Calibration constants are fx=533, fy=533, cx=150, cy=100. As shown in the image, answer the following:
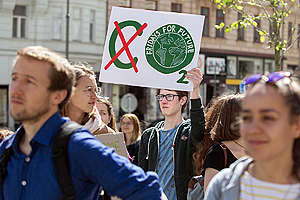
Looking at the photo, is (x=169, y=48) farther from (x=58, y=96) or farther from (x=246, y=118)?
(x=246, y=118)

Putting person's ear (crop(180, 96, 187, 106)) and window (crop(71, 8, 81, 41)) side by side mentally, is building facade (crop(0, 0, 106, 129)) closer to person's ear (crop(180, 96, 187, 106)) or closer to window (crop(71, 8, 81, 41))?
window (crop(71, 8, 81, 41))

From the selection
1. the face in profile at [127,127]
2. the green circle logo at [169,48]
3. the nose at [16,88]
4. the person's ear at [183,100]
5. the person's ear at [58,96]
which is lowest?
the face in profile at [127,127]

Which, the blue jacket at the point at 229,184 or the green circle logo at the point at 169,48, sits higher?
the green circle logo at the point at 169,48

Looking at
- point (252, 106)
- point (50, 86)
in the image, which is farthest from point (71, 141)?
point (252, 106)

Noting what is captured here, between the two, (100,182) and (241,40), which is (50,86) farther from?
(241,40)

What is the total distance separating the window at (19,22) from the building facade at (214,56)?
4.73m

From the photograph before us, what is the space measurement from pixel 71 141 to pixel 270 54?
33.3 meters

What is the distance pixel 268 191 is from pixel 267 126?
0.32 metres

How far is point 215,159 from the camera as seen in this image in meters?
3.79

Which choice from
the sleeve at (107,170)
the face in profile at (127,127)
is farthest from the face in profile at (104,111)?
the sleeve at (107,170)

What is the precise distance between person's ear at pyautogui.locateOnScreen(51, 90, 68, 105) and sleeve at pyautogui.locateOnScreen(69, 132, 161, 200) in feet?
0.78

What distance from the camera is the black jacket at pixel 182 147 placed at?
4.54 m

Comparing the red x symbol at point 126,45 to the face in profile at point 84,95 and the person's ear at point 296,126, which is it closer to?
the face in profile at point 84,95

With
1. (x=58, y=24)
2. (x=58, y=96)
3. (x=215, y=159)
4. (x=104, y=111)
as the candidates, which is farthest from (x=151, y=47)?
(x=58, y=24)
